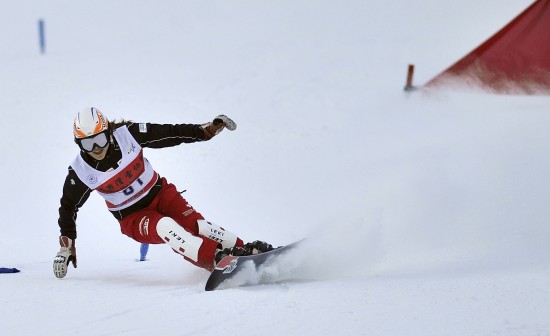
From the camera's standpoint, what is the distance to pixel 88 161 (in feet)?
17.5

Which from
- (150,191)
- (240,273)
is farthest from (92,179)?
(240,273)

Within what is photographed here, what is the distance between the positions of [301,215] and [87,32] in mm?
9888

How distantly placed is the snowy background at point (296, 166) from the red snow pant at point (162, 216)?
233 mm

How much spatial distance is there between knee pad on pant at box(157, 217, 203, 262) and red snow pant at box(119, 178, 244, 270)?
1.8 inches

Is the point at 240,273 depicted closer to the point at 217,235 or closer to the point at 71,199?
the point at 217,235

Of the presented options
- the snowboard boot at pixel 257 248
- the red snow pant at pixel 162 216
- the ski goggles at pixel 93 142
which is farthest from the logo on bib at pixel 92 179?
the snowboard boot at pixel 257 248

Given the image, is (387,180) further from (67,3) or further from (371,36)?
(67,3)

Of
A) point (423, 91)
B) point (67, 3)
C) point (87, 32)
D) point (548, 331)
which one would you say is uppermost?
point (67, 3)

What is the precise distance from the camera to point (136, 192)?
5.48 meters

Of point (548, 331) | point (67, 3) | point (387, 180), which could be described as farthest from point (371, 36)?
point (548, 331)

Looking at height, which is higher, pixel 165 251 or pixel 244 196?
pixel 244 196

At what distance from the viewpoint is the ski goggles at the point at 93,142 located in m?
5.16

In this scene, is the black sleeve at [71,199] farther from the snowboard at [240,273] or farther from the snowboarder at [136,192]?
the snowboard at [240,273]

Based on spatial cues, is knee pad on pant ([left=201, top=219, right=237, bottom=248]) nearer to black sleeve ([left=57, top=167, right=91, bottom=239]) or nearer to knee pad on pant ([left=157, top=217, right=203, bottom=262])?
knee pad on pant ([left=157, top=217, right=203, bottom=262])
